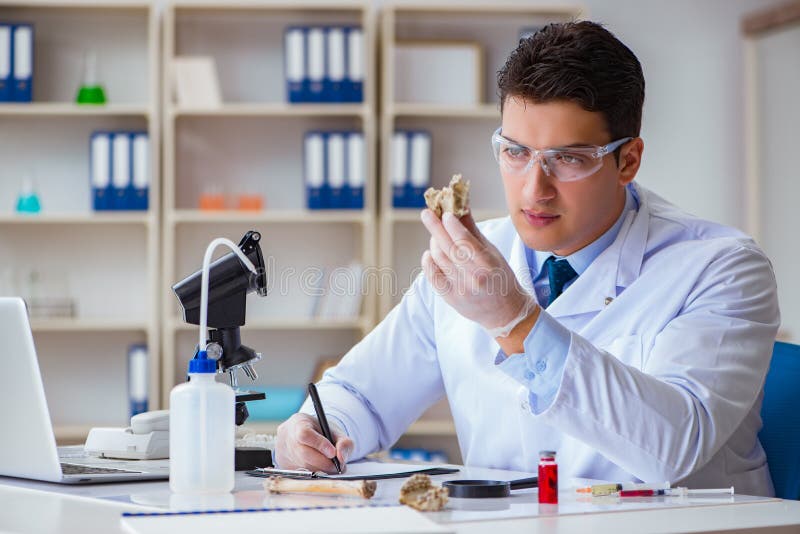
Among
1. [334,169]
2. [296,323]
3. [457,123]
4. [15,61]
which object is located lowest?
[296,323]

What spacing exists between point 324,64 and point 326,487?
291 centimetres

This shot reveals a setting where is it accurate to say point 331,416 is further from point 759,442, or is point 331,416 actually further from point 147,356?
point 147,356

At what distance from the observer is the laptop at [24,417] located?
4.33 feet

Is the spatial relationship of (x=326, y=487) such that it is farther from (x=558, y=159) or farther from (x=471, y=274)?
(x=558, y=159)

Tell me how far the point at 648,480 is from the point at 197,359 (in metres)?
0.62

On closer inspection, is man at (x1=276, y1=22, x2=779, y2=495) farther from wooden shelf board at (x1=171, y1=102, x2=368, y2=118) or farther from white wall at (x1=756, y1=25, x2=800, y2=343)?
white wall at (x1=756, y1=25, x2=800, y2=343)

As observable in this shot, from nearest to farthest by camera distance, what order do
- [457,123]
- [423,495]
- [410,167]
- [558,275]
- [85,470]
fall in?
[423,495] → [85,470] → [558,275] → [410,167] → [457,123]

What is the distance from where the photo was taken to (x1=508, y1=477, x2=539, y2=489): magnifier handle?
4.23 feet

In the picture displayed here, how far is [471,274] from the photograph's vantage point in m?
1.21

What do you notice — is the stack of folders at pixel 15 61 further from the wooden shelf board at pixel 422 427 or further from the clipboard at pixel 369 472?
the clipboard at pixel 369 472

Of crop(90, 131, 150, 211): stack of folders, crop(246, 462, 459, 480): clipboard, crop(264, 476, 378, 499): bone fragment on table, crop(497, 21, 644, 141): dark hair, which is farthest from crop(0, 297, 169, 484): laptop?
crop(90, 131, 150, 211): stack of folders

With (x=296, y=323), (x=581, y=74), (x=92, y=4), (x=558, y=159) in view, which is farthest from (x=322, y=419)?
(x=92, y=4)

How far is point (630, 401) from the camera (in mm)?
1281

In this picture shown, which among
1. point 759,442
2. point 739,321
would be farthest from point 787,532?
point 759,442
